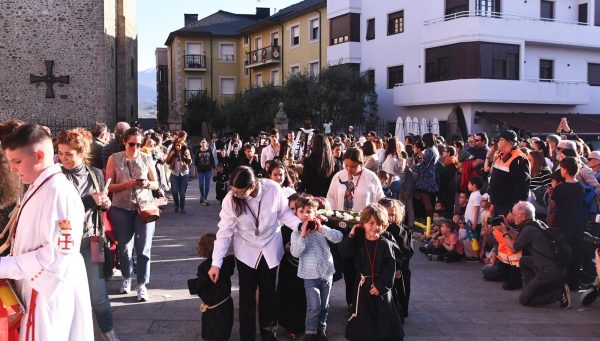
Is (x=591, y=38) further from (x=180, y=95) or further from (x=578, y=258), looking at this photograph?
(x=180, y=95)

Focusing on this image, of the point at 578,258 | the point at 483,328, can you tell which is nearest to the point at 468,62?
the point at 578,258

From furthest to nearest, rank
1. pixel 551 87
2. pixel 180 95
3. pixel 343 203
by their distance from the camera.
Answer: pixel 180 95, pixel 551 87, pixel 343 203

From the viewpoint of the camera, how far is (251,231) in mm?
5809

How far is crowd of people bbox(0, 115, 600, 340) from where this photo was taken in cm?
374

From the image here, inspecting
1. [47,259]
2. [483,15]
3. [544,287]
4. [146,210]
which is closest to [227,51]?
[483,15]

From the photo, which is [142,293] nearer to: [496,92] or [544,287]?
[544,287]

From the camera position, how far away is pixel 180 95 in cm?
5344

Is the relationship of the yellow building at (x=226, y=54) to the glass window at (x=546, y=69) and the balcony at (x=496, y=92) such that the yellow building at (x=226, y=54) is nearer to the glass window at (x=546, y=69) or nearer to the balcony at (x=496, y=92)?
the balcony at (x=496, y=92)

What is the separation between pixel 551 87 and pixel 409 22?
7579 mm

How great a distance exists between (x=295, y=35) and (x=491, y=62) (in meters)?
17.3

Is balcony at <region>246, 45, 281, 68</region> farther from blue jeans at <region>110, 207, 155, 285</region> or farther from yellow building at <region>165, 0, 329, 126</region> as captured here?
blue jeans at <region>110, 207, 155, 285</region>

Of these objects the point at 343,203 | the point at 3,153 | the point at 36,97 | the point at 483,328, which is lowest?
the point at 483,328

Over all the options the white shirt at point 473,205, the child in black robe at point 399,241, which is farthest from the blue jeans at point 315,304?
the white shirt at point 473,205

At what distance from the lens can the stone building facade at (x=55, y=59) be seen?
90.8 ft
